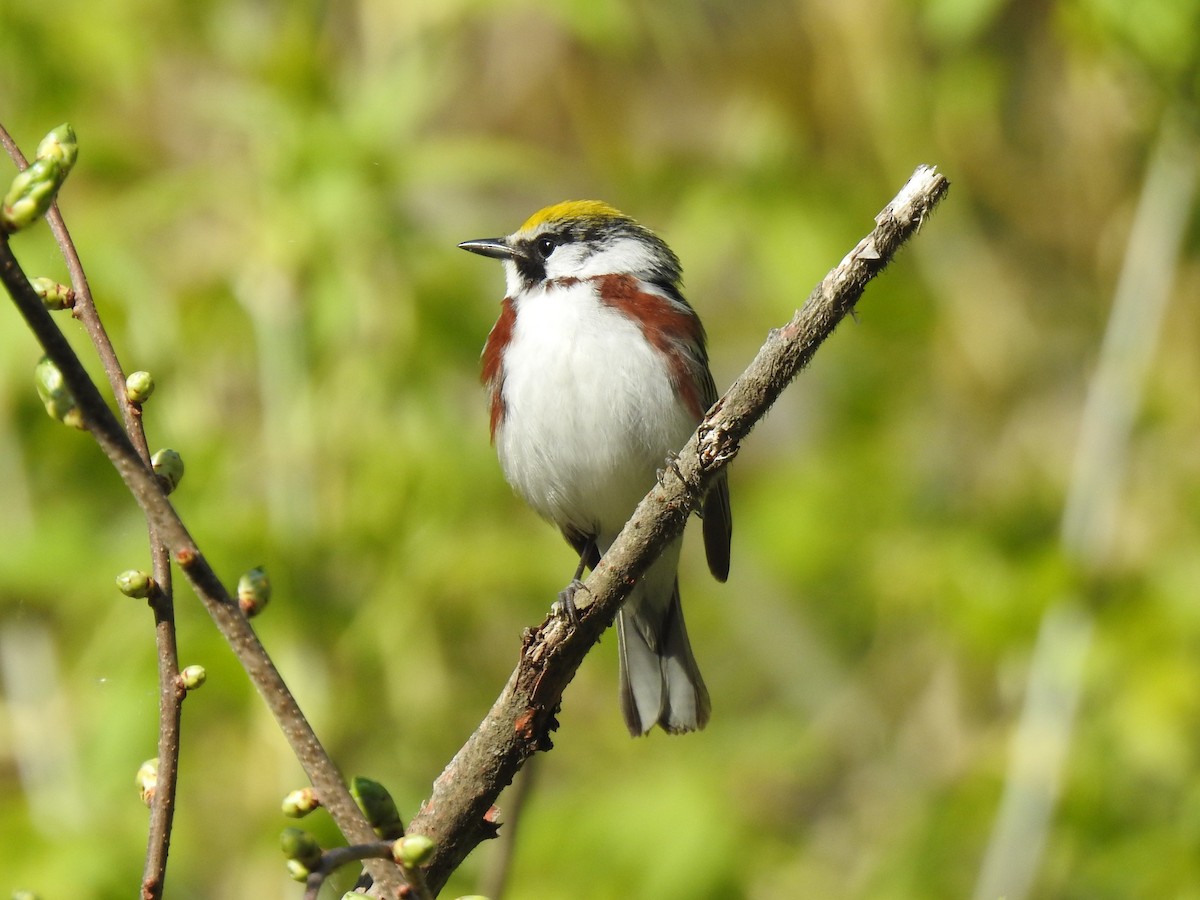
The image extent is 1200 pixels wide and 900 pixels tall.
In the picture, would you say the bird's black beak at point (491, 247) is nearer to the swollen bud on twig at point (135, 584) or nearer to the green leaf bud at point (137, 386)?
the green leaf bud at point (137, 386)

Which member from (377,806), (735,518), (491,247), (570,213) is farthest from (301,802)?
(735,518)

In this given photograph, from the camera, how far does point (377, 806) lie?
1429 millimetres

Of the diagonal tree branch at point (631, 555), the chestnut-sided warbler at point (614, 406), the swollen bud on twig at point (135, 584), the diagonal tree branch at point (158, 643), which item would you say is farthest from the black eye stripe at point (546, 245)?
the swollen bud on twig at point (135, 584)

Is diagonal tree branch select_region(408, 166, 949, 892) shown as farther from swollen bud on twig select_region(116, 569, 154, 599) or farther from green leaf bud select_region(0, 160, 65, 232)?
green leaf bud select_region(0, 160, 65, 232)

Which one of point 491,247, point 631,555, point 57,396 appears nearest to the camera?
point 57,396

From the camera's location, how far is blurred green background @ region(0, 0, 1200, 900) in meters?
3.87

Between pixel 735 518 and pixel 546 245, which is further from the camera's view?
pixel 735 518

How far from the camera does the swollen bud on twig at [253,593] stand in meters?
1.47

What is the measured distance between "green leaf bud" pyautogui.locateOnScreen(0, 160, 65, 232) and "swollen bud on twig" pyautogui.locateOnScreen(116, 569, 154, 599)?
34 centimetres

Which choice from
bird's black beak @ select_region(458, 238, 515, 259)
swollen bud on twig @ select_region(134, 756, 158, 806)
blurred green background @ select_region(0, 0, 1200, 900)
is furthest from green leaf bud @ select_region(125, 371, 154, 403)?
bird's black beak @ select_region(458, 238, 515, 259)

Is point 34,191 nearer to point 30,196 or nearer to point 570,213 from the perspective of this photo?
point 30,196

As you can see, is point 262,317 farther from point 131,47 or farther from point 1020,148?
point 1020,148

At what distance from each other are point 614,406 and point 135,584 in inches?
94.8

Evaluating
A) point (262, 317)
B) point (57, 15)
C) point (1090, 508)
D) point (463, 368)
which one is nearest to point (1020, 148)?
point (1090, 508)
